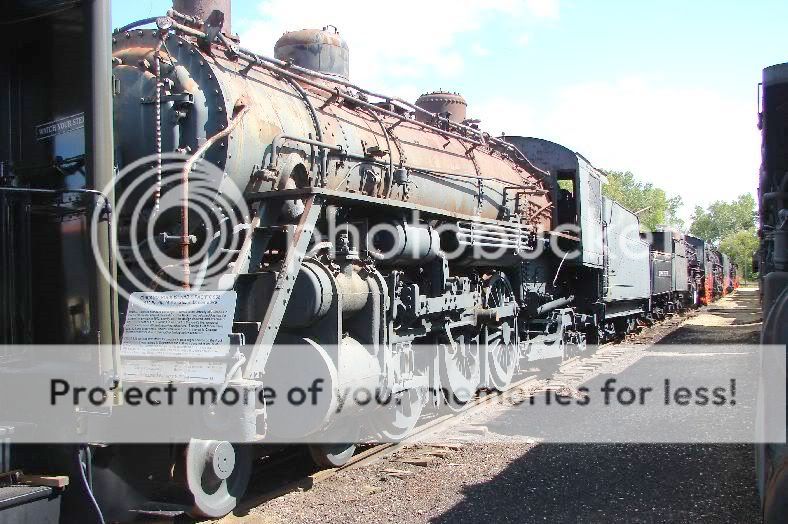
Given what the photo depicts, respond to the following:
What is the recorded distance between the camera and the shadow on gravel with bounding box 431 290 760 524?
5.11 m

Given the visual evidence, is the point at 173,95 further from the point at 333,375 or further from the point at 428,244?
the point at 428,244

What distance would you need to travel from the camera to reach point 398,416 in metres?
7.30

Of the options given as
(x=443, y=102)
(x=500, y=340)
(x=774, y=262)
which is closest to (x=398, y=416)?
(x=500, y=340)

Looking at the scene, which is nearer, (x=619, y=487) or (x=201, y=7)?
(x=619, y=487)

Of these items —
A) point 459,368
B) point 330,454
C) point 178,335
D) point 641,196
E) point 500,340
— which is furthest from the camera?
point 641,196

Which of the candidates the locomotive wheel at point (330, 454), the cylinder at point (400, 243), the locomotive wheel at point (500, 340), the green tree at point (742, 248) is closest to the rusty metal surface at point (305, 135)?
the cylinder at point (400, 243)

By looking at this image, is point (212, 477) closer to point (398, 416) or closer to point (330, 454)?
point (330, 454)

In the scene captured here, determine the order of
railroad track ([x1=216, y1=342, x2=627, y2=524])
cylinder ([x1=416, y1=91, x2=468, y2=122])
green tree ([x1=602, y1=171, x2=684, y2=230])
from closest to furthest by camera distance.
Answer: railroad track ([x1=216, y1=342, x2=627, y2=524]), cylinder ([x1=416, y1=91, x2=468, y2=122]), green tree ([x1=602, y1=171, x2=684, y2=230])

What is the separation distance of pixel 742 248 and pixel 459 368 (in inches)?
4001

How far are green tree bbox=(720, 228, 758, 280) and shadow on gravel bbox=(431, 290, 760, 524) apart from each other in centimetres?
9335

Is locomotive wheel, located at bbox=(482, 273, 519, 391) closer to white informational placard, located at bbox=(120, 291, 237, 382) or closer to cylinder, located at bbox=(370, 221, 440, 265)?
cylinder, located at bbox=(370, 221, 440, 265)

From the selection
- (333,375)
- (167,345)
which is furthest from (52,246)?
(333,375)

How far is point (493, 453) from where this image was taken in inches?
269

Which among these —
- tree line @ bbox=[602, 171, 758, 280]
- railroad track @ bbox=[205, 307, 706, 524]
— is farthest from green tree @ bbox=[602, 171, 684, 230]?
railroad track @ bbox=[205, 307, 706, 524]
